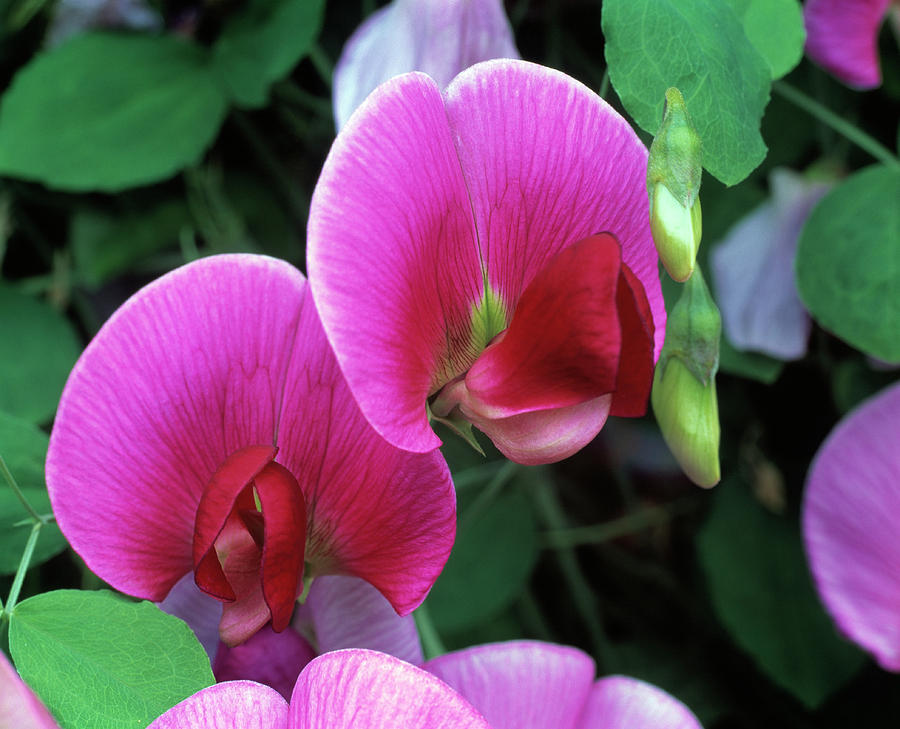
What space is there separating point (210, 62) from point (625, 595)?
62cm

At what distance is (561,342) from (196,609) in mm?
202

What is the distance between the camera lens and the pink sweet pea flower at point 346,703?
1.11 feet

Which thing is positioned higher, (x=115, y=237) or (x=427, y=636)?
(x=115, y=237)

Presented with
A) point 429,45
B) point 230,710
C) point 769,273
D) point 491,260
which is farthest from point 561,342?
point 769,273

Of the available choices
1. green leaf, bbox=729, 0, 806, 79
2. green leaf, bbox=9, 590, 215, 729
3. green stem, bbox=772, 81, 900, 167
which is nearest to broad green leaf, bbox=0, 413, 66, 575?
green leaf, bbox=9, 590, 215, 729

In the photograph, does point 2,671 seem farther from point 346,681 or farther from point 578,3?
point 578,3

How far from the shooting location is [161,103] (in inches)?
29.7

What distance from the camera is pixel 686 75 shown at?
0.45 m

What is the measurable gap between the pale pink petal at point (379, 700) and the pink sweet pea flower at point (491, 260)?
80 millimetres

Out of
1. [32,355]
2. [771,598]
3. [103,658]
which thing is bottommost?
[771,598]

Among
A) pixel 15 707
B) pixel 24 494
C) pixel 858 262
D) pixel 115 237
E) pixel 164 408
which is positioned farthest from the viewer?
pixel 115 237

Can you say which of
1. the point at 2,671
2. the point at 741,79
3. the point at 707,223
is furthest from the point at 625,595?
the point at 2,671

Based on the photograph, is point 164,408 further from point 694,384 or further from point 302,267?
point 302,267

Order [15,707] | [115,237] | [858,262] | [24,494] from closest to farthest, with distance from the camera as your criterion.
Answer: [15,707], [24,494], [858,262], [115,237]
